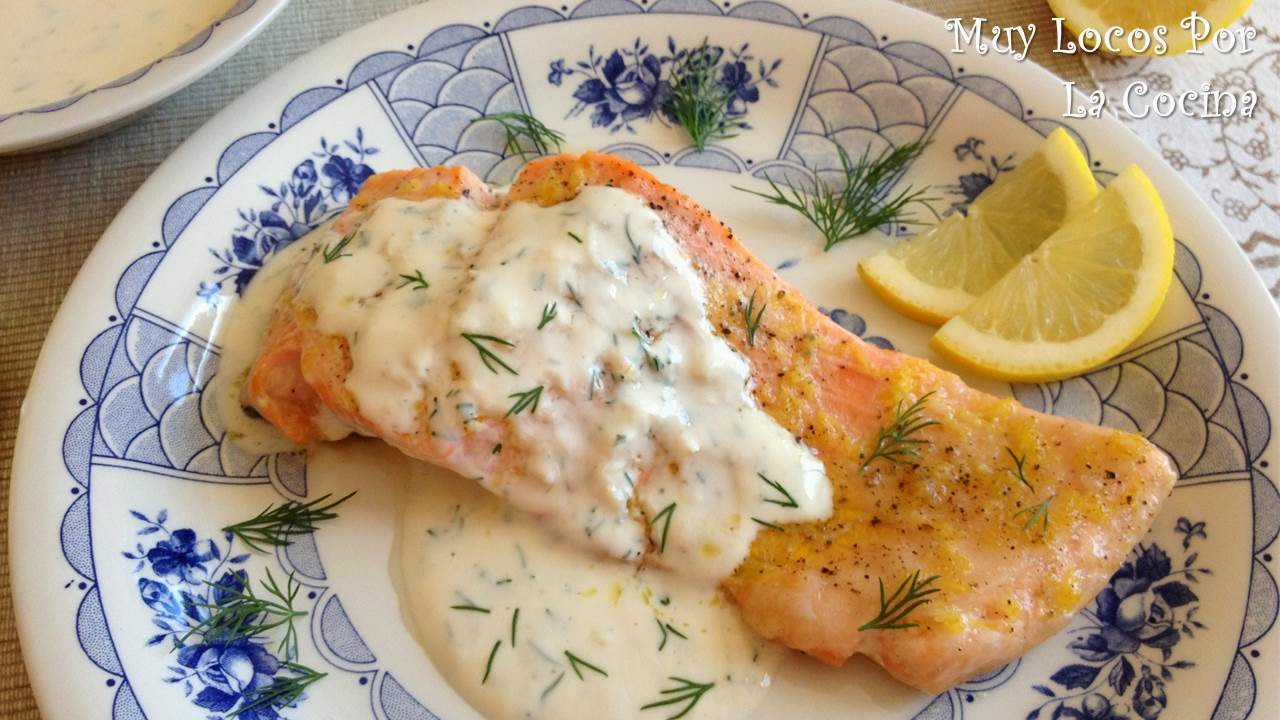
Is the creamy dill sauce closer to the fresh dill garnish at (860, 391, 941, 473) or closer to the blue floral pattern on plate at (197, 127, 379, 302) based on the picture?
the fresh dill garnish at (860, 391, 941, 473)

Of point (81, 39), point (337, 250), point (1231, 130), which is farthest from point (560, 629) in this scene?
point (1231, 130)

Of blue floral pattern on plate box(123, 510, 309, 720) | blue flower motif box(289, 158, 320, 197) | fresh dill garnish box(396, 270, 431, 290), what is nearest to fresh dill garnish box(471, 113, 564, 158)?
blue flower motif box(289, 158, 320, 197)

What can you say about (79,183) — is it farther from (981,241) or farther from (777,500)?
(981,241)

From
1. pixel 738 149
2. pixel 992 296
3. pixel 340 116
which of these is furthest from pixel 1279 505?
pixel 340 116

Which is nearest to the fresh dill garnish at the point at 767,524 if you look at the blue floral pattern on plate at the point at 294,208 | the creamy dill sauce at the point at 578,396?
the creamy dill sauce at the point at 578,396

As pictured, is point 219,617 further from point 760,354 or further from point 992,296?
point 992,296
